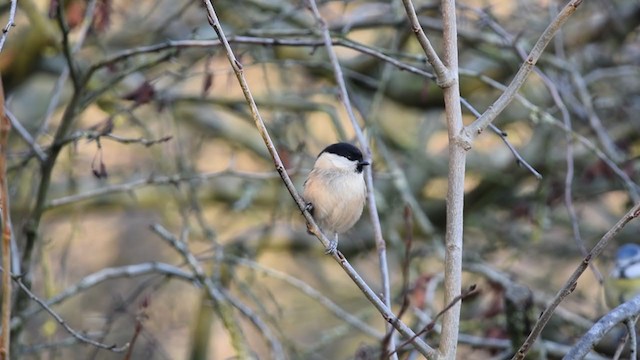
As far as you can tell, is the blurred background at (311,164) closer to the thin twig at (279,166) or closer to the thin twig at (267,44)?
the thin twig at (267,44)

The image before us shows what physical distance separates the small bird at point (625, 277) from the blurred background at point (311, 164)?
10 centimetres

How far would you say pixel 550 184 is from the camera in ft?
18.2

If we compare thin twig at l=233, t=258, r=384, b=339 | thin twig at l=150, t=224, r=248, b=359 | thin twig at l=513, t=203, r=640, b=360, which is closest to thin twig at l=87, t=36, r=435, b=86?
thin twig at l=150, t=224, r=248, b=359

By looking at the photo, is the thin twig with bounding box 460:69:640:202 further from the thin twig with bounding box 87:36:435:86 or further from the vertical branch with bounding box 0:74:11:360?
the vertical branch with bounding box 0:74:11:360

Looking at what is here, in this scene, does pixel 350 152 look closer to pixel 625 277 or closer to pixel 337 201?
pixel 337 201

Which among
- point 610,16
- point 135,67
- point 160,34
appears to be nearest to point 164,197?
point 160,34

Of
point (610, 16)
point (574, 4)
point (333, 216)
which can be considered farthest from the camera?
point (610, 16)

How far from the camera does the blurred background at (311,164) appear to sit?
486cm

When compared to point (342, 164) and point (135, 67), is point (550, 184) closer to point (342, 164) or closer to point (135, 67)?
point (342, 164)

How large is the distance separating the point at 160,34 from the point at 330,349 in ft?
9.95

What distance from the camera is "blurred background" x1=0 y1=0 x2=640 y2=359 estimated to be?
4859 mm

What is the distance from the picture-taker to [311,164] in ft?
18.7

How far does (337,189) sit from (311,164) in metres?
1.93

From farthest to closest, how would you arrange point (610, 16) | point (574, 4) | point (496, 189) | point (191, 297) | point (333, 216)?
point (191, 297)
point (496, 189)
point (610, 16)
point (333, 216)
point (574, 4)
